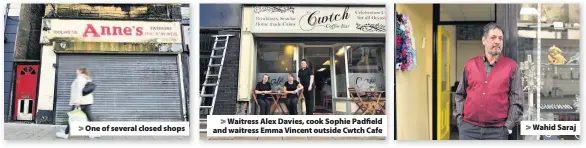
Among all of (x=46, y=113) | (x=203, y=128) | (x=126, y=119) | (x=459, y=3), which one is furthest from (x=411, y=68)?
(x=46, y=113)

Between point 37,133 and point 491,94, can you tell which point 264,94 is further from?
point 37,133

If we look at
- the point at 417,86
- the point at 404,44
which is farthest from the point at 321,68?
the point at 417,86

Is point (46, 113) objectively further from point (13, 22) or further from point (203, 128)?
point (203, 128)

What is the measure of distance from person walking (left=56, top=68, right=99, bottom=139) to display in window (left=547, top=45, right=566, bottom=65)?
4.72 metres

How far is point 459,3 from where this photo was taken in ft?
23.4

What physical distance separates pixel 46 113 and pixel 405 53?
12.5 ft

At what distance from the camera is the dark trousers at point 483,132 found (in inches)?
277

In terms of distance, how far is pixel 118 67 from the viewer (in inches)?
284

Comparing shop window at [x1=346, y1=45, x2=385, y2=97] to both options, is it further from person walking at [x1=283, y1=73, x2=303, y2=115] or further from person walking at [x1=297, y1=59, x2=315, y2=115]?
person walking at [x1=283, y1=73, x2=303, y2=115]

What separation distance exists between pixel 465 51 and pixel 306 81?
1.69 meters

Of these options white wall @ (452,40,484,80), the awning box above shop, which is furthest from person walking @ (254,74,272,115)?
white wall @ (452,40,484,80)

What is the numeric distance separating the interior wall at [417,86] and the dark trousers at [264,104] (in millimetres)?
1341

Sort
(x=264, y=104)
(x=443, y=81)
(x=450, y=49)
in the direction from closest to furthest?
(x=264, y=104)
(x=450, y=49)
(x=443, y=81)

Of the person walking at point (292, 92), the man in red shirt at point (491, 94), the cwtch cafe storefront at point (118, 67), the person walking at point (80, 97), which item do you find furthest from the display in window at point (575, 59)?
the person walking at point (80, 97)
